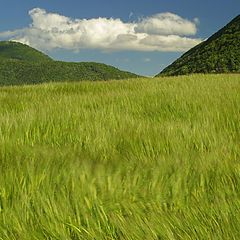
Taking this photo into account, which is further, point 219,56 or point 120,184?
point 219,56

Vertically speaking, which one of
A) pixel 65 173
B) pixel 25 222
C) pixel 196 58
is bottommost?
pixel 25 222

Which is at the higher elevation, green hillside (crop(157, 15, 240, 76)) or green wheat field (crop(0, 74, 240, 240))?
green hillside (crop(157, 15, 240, 76))

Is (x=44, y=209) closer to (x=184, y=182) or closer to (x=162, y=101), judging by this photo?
(x=184, y=182)

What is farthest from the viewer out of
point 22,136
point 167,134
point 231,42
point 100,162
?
point 231,42

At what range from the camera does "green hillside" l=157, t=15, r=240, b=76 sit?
64.2m

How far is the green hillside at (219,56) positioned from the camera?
2527 inches

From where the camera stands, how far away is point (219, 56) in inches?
2645

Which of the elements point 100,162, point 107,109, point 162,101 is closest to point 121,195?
point 100,162

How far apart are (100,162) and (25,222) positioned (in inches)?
30.1

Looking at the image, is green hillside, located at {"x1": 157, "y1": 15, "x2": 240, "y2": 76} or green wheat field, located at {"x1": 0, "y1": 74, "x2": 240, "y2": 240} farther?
green hillside, located at {"x1": 157, "y1": 15, "x2": 240, "y2": 76}

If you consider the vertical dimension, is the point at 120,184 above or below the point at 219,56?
below

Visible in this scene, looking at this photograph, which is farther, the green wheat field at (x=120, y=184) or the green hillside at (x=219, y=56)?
the green hillside at (x=219, y=56)

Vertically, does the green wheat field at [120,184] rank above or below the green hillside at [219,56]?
below

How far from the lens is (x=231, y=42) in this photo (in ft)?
235
